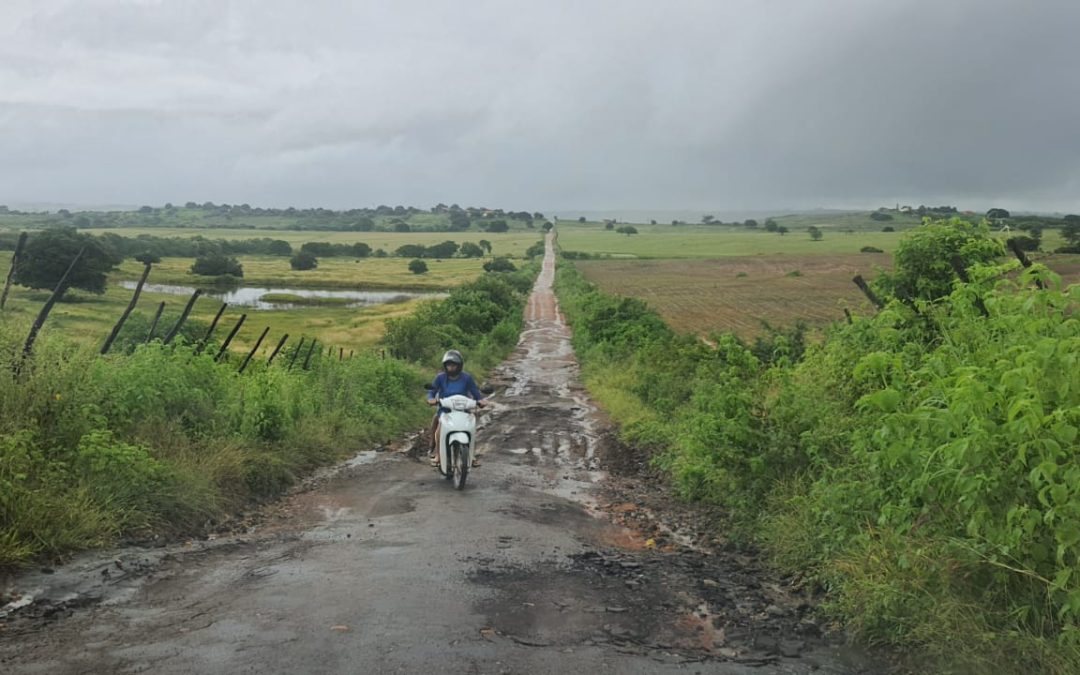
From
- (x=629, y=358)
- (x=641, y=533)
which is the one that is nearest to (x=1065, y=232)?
(x=629, y=358)

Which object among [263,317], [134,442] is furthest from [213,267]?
[134,442]

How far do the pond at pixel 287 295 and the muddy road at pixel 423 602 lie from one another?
180 feet

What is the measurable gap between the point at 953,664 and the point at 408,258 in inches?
4768

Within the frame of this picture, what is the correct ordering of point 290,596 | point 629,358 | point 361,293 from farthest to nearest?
point 361,293
point 629,358
point 290,596

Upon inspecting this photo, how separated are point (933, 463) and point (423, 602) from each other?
137 inches

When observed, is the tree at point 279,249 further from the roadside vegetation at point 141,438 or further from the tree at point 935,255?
the tree at point 935,255

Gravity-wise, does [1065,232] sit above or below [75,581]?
above

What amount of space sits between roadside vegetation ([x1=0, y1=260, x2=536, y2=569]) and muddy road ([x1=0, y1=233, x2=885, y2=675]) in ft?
1.61

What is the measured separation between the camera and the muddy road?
464 centimetres

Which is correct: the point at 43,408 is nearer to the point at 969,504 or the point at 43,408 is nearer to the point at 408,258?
the point at 969,504

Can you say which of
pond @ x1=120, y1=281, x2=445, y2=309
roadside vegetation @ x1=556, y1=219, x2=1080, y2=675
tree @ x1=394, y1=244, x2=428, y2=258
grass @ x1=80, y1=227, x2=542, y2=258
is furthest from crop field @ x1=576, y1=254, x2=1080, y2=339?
grass @ x1=80, y1=227, x2=542, y2=258

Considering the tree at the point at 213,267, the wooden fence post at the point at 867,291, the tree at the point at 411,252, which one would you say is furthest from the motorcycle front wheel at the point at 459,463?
the tree at the point at 411,252

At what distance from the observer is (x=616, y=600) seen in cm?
597

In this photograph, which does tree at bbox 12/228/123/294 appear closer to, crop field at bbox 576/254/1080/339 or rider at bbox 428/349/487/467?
crop field at bbox 576/254/1080/339
